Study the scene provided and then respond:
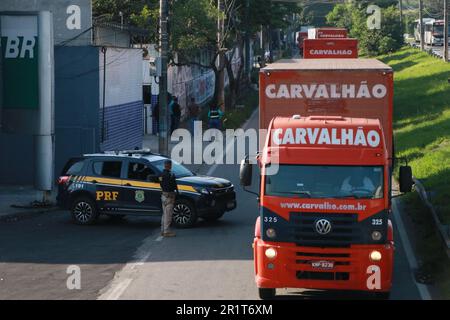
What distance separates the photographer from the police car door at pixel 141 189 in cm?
2066

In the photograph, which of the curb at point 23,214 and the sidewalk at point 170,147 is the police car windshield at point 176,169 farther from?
the sidewalk at point 170,147

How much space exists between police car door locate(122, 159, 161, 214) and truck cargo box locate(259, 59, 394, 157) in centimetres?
479

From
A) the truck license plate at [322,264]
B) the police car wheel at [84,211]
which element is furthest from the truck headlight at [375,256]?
the police car wheel at [84,211]

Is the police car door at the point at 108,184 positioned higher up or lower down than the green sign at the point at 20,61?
lower down

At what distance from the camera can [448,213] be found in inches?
736

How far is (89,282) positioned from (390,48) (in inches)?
2991

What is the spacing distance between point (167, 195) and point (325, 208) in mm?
6970

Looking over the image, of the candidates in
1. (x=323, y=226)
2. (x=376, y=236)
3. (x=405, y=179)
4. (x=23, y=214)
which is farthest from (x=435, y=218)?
(x=23, y=214)

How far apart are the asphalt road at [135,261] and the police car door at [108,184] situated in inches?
23.1

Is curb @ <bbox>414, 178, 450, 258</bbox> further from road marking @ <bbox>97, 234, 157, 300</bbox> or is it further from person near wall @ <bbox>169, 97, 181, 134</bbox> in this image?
person near wall @ <bbox>169, 97, 181, 134</bbox>

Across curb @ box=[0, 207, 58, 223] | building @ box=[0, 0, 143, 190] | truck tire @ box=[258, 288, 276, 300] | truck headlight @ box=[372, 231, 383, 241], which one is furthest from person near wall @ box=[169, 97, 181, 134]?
truck headlight @ box=[372, 231, 383, 241]

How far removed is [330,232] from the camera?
41.4 feet
